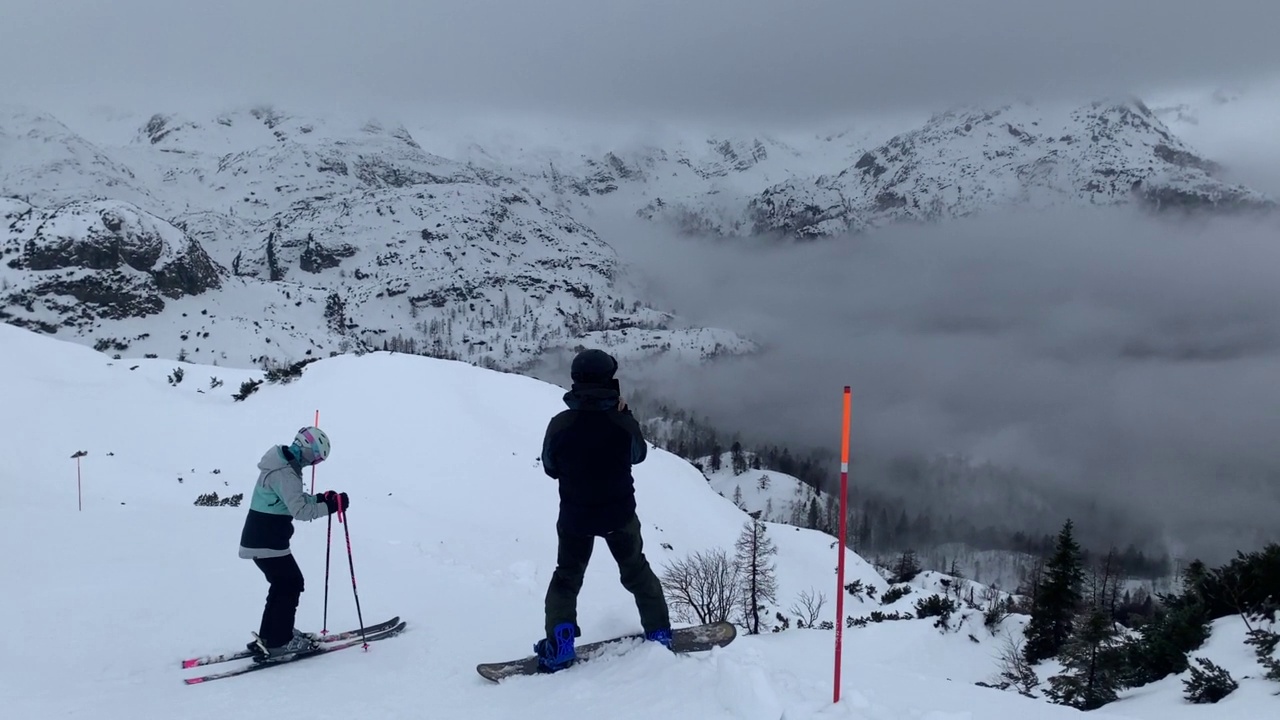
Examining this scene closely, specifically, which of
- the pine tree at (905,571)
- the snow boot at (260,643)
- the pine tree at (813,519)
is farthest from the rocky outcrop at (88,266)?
the snow boot at (260,643)

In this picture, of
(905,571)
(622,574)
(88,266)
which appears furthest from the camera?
(88,266)

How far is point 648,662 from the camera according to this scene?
6676 millimetres

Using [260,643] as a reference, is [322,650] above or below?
below

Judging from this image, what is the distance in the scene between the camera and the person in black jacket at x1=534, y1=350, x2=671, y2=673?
6773 millimetres

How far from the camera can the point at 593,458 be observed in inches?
268

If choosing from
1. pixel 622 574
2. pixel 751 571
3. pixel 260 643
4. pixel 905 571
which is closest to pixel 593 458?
pixel 622 574

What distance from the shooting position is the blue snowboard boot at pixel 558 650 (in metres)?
6.93

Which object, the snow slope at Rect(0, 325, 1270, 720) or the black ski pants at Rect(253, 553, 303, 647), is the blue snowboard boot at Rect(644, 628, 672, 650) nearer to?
the snow slope at Rect(0, 325, 1270, 720)

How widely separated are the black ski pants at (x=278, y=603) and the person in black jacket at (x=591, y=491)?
3.12 metres

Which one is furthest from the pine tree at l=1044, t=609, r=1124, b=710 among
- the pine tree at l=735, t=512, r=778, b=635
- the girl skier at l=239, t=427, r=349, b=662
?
the girl skier at l=239, t=427, r=349, b=662

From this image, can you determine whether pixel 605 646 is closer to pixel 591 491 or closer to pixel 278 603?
pixel 591 491

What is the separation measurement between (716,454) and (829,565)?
500ft

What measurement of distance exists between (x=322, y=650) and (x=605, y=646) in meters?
3.54

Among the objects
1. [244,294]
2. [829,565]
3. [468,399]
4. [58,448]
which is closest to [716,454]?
[244,294]
